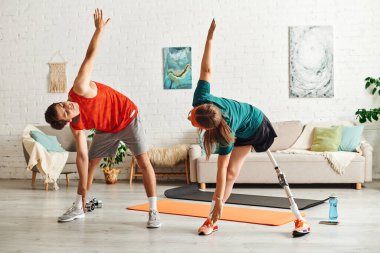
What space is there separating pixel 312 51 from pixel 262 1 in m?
0.96

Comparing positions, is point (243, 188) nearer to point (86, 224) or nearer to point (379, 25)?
point (86, 224)

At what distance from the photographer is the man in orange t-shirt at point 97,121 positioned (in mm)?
3469

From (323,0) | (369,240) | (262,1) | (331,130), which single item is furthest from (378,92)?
(369,240)

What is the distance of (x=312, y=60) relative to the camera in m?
6.66

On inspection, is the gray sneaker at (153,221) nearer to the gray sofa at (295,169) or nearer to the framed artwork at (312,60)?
the gray sofa at (295,169)

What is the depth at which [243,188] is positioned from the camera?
5.90 m

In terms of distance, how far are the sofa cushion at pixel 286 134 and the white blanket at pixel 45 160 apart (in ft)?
8.74

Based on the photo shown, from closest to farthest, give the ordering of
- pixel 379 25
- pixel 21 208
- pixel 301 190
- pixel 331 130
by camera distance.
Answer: pixel 21 208, pixel 301 190, pixel 331 130, pixel 379 25

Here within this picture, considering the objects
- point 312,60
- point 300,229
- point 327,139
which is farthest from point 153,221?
point 312,60

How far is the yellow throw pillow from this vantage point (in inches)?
236

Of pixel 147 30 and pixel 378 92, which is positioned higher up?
pixel 147 30

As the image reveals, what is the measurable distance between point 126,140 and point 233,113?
1.07 metres

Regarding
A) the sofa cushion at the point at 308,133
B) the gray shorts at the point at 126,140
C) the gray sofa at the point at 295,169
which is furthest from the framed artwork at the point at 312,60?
the gray shorts at the point at 126,140

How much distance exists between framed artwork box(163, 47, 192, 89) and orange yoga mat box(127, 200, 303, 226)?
7.84ft
